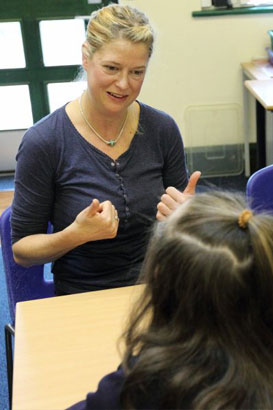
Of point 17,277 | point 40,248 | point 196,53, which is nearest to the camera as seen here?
point 40,248

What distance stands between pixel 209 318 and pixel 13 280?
95cm

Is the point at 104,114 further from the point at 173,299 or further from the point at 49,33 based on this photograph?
the point at 49,33

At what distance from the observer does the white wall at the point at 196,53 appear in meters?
3.69

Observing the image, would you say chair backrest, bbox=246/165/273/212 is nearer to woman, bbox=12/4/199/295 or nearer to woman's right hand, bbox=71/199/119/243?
woman, bbox=12/4/199/295

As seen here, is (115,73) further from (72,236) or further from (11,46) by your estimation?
(11,46)

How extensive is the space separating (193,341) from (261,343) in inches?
4.0

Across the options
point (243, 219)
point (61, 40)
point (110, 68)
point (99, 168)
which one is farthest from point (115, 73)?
point (61, 40)

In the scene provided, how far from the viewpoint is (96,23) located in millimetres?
1540

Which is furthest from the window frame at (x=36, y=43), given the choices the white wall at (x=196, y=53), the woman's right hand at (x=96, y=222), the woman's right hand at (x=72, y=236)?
the woman's right hand at (x=96, y=222)

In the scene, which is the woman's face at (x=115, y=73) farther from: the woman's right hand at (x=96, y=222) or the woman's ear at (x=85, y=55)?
the woman's right hand at (x=96, y=222)

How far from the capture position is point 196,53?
377cm

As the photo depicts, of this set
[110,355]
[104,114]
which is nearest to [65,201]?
[104,114]

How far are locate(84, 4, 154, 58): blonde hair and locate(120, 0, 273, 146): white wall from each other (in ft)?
6.95

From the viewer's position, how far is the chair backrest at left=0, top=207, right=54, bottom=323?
5.17 feet
